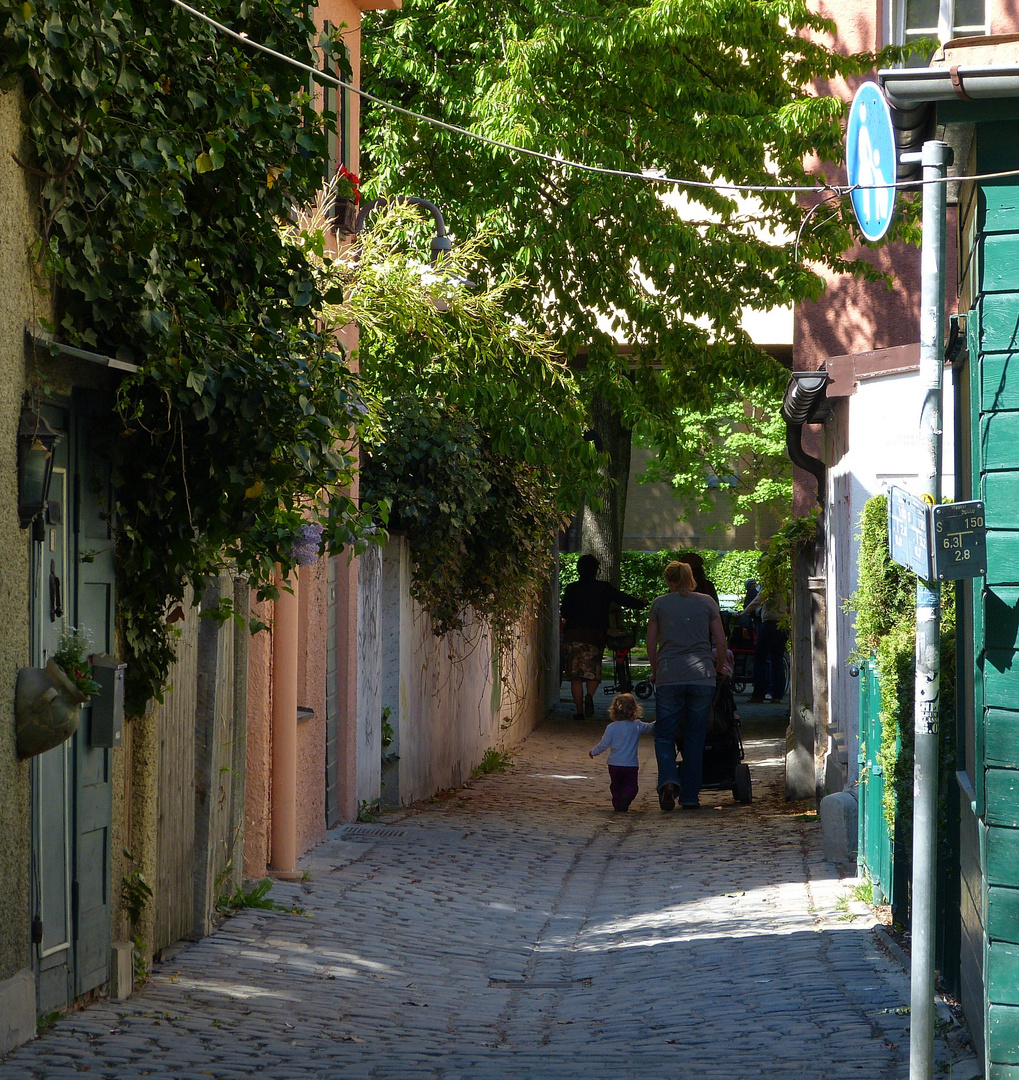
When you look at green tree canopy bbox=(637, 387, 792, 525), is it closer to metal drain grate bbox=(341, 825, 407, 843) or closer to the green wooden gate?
metal drain grate bbox=(341, 825, 407, 843)

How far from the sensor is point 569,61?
15531 millimetres

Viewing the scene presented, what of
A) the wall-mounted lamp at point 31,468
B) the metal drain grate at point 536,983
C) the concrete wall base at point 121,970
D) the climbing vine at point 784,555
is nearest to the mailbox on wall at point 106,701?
the wall-mounted lamp at point 31,468

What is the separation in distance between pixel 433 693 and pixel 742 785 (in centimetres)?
294

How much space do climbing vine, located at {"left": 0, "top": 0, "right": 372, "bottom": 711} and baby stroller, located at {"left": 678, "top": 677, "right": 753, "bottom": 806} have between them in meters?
5.53

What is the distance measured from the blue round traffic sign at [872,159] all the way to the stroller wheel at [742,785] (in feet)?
25.1

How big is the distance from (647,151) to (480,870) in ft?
28.3

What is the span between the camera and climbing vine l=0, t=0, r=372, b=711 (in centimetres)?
582

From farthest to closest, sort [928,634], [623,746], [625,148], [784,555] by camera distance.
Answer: [625,148] → [784,555] → [623,746] → [928,634]

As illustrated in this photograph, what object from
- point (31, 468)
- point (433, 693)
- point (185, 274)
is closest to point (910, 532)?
point (31, 468)

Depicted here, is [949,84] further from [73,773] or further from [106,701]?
[73,773]

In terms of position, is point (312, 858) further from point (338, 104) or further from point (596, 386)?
point (596, 386)

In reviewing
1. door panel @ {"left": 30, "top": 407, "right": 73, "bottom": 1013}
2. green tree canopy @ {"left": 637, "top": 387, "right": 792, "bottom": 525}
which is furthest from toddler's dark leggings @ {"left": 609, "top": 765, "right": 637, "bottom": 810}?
green tree canopy @ {"left": 637, "top": 387, "right": 792, "bottom": 525}

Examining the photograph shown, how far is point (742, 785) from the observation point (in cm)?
1270

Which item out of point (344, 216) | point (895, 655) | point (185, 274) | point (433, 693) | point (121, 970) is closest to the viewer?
point (121, 970)
